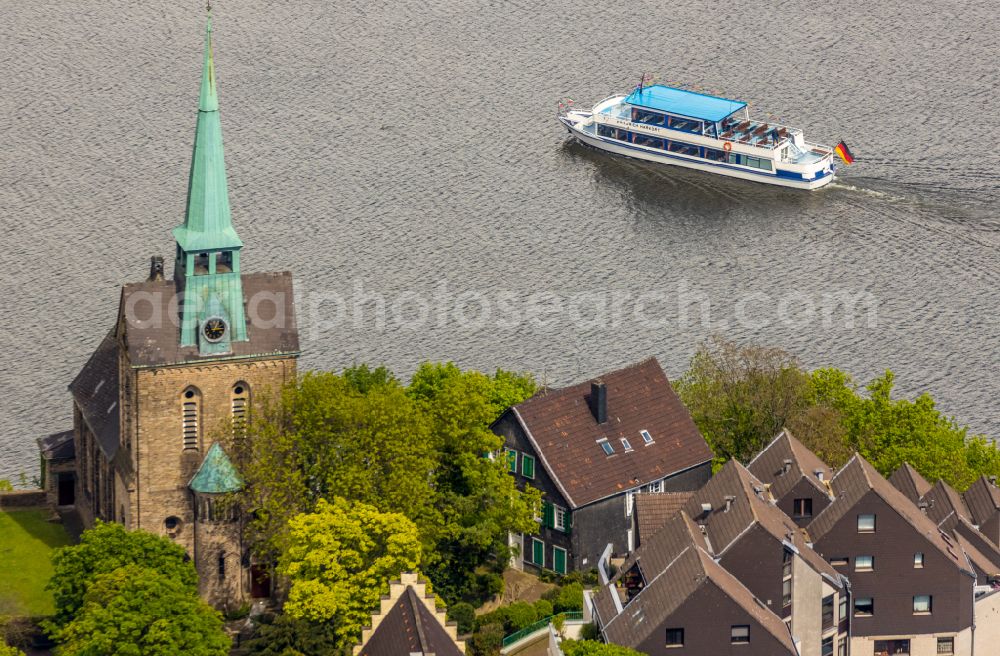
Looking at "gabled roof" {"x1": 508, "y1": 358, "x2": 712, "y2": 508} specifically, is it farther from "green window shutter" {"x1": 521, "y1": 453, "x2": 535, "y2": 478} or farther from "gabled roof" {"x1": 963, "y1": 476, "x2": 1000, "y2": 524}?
"gabled roof" {"x1": 963, "y1": 476, "x2": 1000, "y2": 524}

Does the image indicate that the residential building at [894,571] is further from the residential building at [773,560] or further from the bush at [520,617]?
the bush at [520,617]

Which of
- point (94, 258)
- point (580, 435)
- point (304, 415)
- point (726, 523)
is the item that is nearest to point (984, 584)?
point (726, 523)

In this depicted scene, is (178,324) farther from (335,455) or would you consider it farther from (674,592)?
(674,592)

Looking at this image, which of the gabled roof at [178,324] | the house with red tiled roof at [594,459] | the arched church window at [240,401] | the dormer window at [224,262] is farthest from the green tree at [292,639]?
the dormer window at [224,262]

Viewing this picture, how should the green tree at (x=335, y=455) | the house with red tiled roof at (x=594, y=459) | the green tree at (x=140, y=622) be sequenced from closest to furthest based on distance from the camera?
the green tree at (x=140, y=622) → the green tree at (x=335, y=455) → the house with red tiled roof at (x=594, y=459)

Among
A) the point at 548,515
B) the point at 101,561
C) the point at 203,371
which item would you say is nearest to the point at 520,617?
the point at 548,515

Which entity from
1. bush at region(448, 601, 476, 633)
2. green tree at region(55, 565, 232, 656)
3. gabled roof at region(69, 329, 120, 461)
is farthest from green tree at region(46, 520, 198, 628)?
bush at region(448, 601, 476, 633)
